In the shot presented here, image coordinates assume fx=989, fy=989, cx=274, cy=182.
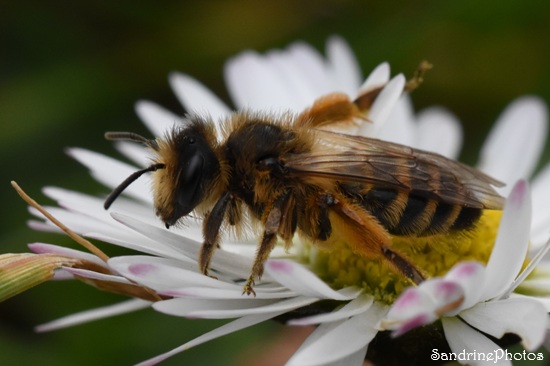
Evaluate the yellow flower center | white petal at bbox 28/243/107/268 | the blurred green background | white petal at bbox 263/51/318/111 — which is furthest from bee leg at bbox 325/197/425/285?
the blurred green background

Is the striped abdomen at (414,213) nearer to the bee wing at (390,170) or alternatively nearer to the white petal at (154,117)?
the bee wing at (390,170)

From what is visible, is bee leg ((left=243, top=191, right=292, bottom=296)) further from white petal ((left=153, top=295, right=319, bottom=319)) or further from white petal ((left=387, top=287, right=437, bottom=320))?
white petal ((left=387, top=287, right=437, bottom=320))

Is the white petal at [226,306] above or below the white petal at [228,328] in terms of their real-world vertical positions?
above

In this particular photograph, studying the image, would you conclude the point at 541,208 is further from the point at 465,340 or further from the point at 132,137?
the point at 132,137

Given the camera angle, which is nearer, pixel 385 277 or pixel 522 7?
pixel 385 277

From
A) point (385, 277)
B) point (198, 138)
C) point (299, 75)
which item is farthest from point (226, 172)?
point (299, 75)

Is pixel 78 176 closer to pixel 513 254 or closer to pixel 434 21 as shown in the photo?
pixel 434 21

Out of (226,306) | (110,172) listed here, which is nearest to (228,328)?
(226,306)

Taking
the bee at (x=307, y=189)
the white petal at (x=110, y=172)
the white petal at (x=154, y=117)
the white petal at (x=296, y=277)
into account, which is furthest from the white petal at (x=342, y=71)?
the white petal at (x=296, y=277)
